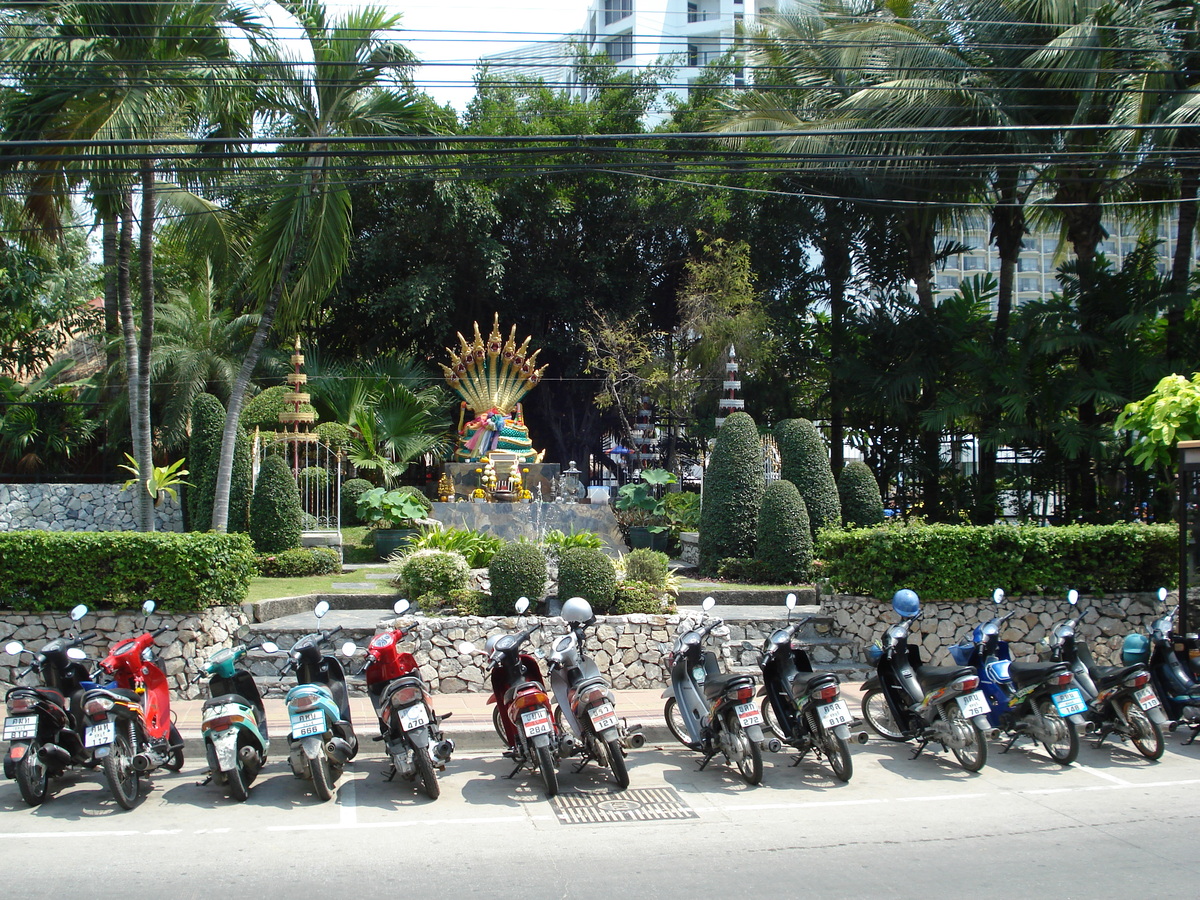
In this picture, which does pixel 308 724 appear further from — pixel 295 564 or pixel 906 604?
pixel 295 564

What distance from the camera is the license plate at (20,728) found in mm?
6648

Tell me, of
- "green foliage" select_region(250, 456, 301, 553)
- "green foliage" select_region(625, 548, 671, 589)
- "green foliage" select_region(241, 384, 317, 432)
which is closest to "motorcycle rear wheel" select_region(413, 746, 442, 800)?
"green foliage" select_region(625, 548, 671, 589)

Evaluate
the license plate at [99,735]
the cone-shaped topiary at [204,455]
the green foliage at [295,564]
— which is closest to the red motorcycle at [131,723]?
the license plate at [99,735]

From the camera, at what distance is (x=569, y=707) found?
7316 mm

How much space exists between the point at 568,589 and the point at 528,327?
17.1 meters

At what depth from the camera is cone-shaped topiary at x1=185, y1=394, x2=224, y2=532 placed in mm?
17000

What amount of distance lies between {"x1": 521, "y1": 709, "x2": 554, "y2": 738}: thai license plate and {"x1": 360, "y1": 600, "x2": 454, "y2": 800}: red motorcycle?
587 millimetres

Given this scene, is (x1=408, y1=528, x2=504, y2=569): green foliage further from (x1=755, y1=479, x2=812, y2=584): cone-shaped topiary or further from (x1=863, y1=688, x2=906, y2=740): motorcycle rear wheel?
(x1=863, y1=688, x2=906, y2=740): motorcycle rear wheel

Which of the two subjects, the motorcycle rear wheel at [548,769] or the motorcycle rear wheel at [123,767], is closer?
the motorcycle rear wheel at [123,767]

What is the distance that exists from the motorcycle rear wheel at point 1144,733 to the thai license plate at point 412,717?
18.7 feet

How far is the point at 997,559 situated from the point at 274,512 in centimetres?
1035

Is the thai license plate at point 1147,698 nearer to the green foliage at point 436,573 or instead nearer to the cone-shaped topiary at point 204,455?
the green foliage at point 436,573

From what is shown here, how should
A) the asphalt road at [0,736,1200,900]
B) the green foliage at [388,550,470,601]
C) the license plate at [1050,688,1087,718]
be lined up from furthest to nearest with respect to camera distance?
the green foliage at [388,550,470,601] → the license plate at [1050,688,1087,718] → the asphalt road at [0,736,1200,900]

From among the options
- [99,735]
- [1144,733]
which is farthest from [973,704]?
[99,735]
